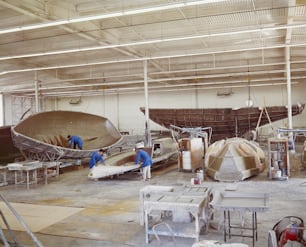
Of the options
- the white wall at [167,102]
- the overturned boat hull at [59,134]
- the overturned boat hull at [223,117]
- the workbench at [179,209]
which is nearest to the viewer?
the workbench at [179,209]

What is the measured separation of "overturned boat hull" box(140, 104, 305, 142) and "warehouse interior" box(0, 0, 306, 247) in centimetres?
8

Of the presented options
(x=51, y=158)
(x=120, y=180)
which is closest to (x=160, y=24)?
(x=120, y=180)

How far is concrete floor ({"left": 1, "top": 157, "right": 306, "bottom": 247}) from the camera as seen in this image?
4617mm

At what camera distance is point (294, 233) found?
3074 millimetres

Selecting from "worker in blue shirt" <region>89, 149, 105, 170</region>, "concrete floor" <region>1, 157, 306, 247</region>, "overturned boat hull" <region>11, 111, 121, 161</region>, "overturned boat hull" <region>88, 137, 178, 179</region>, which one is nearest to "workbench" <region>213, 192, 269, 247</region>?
"concrete floor" <region>1, 157, 306, 247</region>

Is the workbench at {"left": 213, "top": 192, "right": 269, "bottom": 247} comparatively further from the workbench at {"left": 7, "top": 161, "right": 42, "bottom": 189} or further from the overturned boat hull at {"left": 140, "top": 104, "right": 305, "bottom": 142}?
the overturned boat hull at {"left": 140, "top": 104, "right": 305, "bottom": 142}

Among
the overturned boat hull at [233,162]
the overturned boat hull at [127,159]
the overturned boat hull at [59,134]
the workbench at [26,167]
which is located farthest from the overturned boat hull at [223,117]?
the workbench at [26,167]

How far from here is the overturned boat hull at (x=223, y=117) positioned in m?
16.2

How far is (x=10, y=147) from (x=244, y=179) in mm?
9024

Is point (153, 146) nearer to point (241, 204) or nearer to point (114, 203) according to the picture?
point (114, 203)

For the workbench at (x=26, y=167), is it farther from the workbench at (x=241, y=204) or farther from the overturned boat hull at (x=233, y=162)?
the workbench at (x=241, y=204)

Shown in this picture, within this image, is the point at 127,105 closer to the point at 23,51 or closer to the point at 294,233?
the point at 23,51

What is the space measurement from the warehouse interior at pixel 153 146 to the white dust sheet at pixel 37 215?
2 centimetres

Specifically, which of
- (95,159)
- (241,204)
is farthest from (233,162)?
(241,204)
